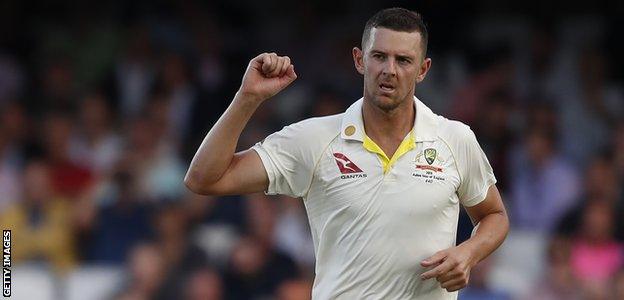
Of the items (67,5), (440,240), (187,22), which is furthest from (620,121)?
(440,240)

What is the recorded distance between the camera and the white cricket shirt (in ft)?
15.5

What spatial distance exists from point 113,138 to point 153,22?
1.31 m

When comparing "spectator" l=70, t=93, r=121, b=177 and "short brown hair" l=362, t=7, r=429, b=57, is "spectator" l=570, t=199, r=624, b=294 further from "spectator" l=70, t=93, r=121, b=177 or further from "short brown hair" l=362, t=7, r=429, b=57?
"short brown hair" l=362, t=7, r=429, b=57

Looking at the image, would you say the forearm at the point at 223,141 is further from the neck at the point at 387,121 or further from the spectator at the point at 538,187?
the spectator at the point at 538,187

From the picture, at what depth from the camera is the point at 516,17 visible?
10648 millimetres

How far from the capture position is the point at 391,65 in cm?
471

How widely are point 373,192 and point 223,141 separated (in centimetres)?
59

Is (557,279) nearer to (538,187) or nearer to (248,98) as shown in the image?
(538,187)

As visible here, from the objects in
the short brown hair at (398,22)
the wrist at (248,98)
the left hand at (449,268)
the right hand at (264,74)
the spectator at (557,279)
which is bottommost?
the spectator at (557,279)

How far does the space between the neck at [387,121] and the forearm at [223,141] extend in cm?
48

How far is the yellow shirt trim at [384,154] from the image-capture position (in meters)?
4.79

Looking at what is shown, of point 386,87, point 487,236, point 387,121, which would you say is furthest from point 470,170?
point 386,87

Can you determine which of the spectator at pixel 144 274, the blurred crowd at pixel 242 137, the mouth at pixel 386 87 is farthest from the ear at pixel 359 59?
the spectator at pixel 144 274

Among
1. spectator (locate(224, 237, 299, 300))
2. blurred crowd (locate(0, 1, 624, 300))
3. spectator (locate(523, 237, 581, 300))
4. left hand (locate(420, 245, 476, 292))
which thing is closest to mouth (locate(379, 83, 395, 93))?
left hand (locate(420, 245, 476, 292))
